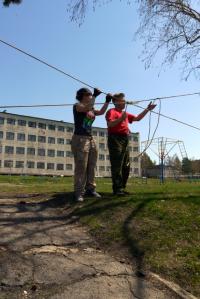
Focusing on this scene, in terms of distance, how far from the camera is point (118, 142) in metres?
7.52

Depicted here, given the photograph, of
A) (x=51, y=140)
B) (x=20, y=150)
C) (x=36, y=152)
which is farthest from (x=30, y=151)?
(x=51, y=140)

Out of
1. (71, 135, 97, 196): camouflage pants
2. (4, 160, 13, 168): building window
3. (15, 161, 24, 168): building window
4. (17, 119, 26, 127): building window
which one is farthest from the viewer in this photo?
(17, 119, 26, 127): building window

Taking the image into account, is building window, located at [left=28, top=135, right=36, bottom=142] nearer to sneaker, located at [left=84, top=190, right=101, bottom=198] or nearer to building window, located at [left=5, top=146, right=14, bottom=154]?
building window, located at [left=5, top=146, right=14, bottom=154]

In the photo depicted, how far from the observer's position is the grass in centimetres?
440

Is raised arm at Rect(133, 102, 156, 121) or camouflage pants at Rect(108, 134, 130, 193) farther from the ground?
raised arm at Rect(133, 102, 156, 121)

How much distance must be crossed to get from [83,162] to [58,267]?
311 cm

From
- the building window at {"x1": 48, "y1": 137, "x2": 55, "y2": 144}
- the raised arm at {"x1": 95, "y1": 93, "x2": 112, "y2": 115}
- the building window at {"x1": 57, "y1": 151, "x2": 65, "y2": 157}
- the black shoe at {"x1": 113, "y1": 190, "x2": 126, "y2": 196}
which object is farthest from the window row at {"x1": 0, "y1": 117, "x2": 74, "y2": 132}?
the black shoe at {"x1": 113, "y1": 190, "x2": 126, "y2": 196}

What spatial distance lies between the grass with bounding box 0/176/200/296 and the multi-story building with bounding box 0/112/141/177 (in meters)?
75.4

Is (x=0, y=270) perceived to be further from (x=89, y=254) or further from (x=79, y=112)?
(x=79, y=112)

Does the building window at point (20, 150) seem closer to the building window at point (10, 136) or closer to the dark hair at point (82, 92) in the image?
the building window at point (10, 136)

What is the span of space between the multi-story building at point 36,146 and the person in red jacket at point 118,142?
242 feet

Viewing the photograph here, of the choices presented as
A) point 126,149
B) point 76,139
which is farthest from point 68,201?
point 126,149

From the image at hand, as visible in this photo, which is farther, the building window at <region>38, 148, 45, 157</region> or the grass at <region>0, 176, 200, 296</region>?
the building window at <region>38, 148, 45, 157</region>

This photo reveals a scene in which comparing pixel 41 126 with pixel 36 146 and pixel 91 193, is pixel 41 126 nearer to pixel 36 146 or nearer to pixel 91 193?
pixel 36 146
